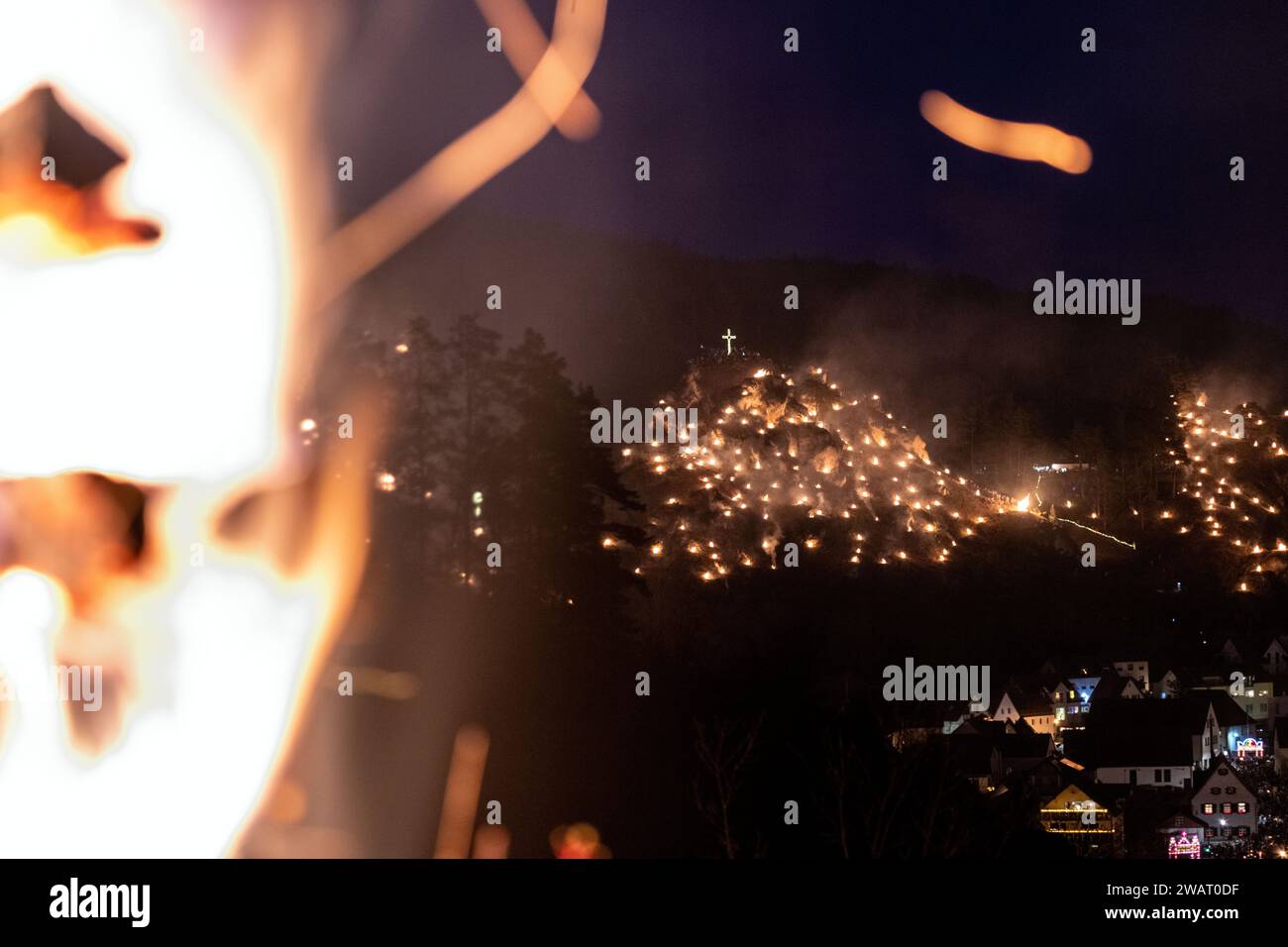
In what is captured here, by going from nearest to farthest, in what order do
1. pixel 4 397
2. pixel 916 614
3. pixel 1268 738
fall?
1. pixel 4 397
2. pixel 916 614
3. pixel 1268 738

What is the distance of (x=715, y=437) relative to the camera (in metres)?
27.6

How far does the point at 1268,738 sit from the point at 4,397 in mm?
24480

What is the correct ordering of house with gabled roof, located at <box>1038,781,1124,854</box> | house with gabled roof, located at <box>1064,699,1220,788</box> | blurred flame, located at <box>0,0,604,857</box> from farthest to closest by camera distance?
house with gabled roof, located at <box>1064,699,1220,788</box>, house with gabled roof, located at <box>1038,781,1124,854</box>, blurred flame, located at <box>0,0,604,857</box>

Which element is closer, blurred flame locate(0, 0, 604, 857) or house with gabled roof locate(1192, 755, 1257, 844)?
blurred flame locate(0, 0, 604, 857)

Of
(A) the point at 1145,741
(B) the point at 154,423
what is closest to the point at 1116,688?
(A) the point at 1145,741

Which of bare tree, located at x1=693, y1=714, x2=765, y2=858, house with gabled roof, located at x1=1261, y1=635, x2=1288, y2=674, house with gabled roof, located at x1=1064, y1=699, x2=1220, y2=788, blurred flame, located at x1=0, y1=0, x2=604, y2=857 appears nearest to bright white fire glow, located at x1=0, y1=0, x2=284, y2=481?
blurred flame, located at x1=0, y1=0, x2=604, y2=857

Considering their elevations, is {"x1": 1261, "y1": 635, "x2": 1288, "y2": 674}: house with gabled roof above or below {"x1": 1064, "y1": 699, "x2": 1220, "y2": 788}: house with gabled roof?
above

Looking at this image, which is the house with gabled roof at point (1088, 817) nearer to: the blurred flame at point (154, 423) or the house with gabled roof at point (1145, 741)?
the house with gabled roof at point (1145, 741)

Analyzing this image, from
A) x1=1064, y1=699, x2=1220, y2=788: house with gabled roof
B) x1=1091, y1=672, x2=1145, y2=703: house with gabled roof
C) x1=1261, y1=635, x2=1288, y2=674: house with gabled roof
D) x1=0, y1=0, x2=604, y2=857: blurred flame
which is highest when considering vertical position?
x1=0, y1=0, x2=604, y2=857: blurred flame

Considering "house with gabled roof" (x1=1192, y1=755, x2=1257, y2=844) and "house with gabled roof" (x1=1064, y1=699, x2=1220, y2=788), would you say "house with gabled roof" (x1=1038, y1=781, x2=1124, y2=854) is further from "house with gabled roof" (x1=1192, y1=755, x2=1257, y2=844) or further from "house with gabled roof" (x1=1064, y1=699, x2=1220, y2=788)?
"house with gabled roof" (x1=1192, y1=755, x2=1257, y2=844)

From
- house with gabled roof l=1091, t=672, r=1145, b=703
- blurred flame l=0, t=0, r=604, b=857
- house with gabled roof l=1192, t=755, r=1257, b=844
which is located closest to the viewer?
blurred flame l=0, t=0, r=604, b=857

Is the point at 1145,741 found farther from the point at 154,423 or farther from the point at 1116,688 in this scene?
the point at 154,423
